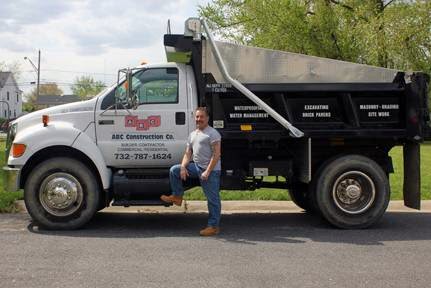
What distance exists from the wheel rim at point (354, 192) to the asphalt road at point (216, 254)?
0.36 metres

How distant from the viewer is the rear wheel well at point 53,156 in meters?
7.75

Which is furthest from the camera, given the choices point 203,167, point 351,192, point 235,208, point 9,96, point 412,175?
point 9,96

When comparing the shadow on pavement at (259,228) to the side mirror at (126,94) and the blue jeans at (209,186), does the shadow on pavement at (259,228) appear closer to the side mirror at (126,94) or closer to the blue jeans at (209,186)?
the blue jeans at (209,186)

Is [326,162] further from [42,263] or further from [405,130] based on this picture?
[42,263]

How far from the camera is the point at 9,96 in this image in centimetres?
9019

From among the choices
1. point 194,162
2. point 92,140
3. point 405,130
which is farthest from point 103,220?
point 405,130

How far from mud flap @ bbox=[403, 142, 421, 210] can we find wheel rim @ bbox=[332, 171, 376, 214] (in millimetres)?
575

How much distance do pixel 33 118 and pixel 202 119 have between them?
94.2 inches

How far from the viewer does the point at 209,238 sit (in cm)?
722

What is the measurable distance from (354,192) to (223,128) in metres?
2.00

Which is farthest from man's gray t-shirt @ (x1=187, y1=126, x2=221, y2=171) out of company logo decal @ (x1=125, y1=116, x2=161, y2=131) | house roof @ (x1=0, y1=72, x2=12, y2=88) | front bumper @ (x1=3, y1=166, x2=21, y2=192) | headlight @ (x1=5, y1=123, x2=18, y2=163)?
house roof @ (x1=0, y1=72, x2=12, y2=88)

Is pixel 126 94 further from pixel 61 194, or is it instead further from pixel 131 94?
pixel 61 194

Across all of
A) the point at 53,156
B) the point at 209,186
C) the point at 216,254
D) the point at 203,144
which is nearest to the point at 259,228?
the point at 209,186

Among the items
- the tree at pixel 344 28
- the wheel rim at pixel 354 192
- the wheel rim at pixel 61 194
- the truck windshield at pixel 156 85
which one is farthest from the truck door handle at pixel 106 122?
the tree at pixel 344 28
